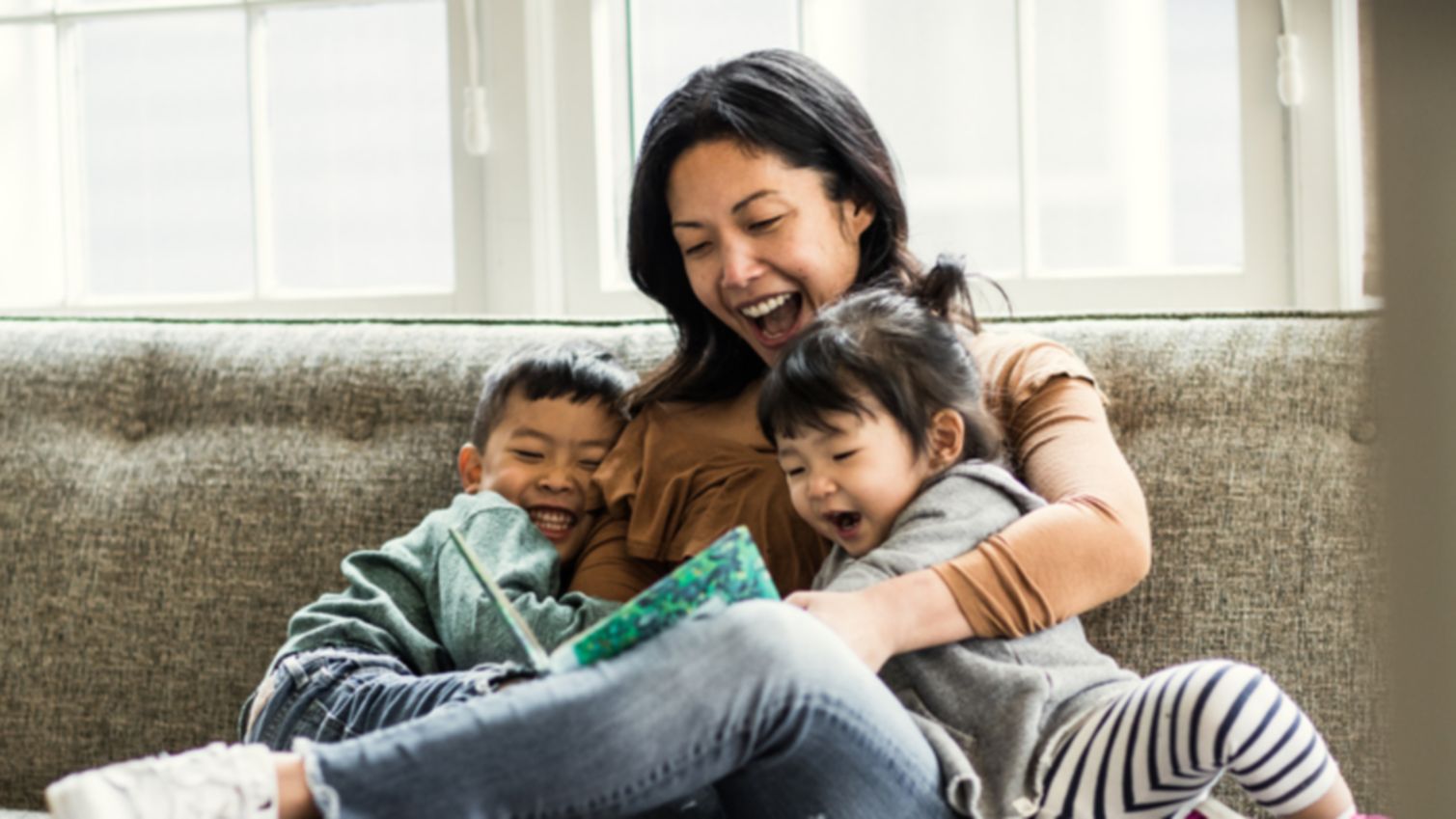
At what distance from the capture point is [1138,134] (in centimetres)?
227

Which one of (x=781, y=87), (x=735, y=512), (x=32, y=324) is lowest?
(x=735, y=512)

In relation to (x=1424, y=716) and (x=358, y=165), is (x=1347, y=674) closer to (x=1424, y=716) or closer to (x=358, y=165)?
(x=1424, y=716)

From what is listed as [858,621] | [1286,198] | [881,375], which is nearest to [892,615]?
[858,621]

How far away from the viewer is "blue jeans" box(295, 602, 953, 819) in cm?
107

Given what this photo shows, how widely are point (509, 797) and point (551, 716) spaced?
0.06 metres

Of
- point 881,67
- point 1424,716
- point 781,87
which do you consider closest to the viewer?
point 1424,716

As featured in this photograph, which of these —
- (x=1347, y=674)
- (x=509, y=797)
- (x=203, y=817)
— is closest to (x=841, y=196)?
(x=1347, y=674)

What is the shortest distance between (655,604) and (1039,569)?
36cm

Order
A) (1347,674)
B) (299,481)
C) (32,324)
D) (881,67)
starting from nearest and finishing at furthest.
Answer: (1347,674)
(299,481)
(32,324)
(881,67)

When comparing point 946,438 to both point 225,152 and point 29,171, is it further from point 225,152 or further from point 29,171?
point 29,171

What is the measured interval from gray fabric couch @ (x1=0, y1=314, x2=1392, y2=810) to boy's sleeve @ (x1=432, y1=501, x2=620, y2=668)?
0.23 m

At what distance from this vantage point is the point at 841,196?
166cm

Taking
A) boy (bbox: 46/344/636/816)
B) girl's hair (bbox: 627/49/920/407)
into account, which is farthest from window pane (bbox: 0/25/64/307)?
girl's hair (bbox: 627/49/920/407)

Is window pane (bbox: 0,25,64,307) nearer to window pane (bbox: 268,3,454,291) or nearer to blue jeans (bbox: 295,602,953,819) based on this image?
window pane (bbox: 268,3,454,291)
